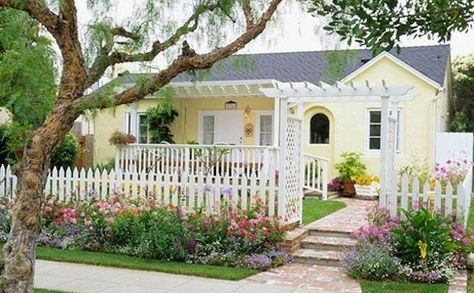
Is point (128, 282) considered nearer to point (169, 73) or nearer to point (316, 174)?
point (169, 73)

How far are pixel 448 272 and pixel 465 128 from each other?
1709 cm

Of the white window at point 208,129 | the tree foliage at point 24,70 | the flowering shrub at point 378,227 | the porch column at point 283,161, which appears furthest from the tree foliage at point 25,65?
the white window at point 208,129

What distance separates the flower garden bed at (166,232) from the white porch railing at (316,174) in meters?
6.55

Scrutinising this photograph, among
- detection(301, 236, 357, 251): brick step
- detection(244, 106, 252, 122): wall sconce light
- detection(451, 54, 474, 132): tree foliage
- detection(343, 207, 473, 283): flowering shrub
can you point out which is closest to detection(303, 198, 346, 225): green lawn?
detection(301, 236, 357, 251): brick step

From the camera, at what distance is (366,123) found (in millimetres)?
17562

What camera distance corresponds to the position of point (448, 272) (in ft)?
24.2

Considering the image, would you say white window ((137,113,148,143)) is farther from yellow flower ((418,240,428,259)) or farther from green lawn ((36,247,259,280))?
yellow flower ((418,240,428,259))

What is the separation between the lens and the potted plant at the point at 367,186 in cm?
1622

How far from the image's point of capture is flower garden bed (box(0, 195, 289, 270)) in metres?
8.41

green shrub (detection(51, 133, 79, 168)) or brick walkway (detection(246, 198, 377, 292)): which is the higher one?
green shrub (detection(51, 133, 79, 168))

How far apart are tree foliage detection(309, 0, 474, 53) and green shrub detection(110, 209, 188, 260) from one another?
584 centimetres

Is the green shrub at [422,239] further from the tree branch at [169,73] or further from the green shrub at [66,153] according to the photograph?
the green shrub at [66,153]

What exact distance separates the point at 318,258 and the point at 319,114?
1038cm

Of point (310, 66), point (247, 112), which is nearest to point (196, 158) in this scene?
point (247, 112)
